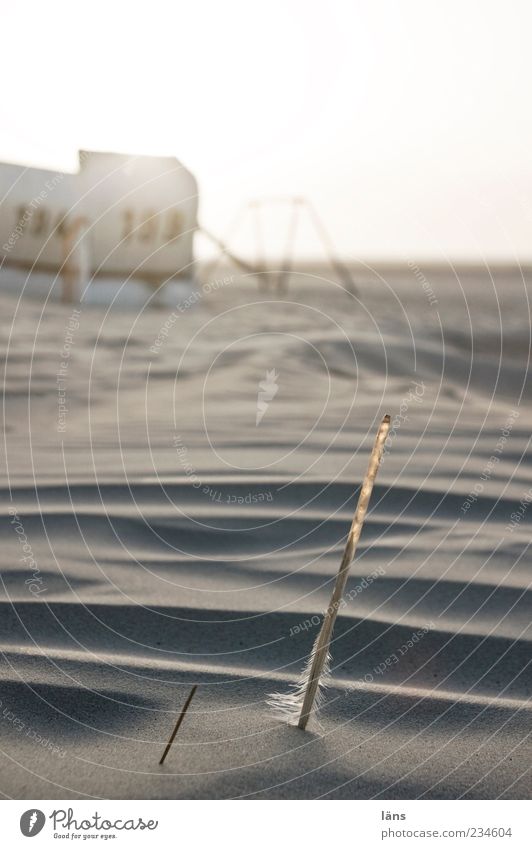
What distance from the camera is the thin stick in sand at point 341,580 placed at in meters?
2.07

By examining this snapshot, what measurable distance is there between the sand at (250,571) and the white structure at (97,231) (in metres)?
0.59

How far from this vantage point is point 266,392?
6.49m

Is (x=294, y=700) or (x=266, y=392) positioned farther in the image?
(x=266, y=392)

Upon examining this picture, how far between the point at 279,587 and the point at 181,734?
1.09m

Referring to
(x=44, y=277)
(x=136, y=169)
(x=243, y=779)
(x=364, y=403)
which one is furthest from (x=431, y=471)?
(x=44, y=277)

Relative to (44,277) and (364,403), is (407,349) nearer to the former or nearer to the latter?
(364,403)

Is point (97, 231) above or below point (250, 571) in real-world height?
above

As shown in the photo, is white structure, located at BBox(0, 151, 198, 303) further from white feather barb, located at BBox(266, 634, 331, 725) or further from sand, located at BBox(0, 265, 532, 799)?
white feather barb, located at BBox(266, 634, 331, 725)
